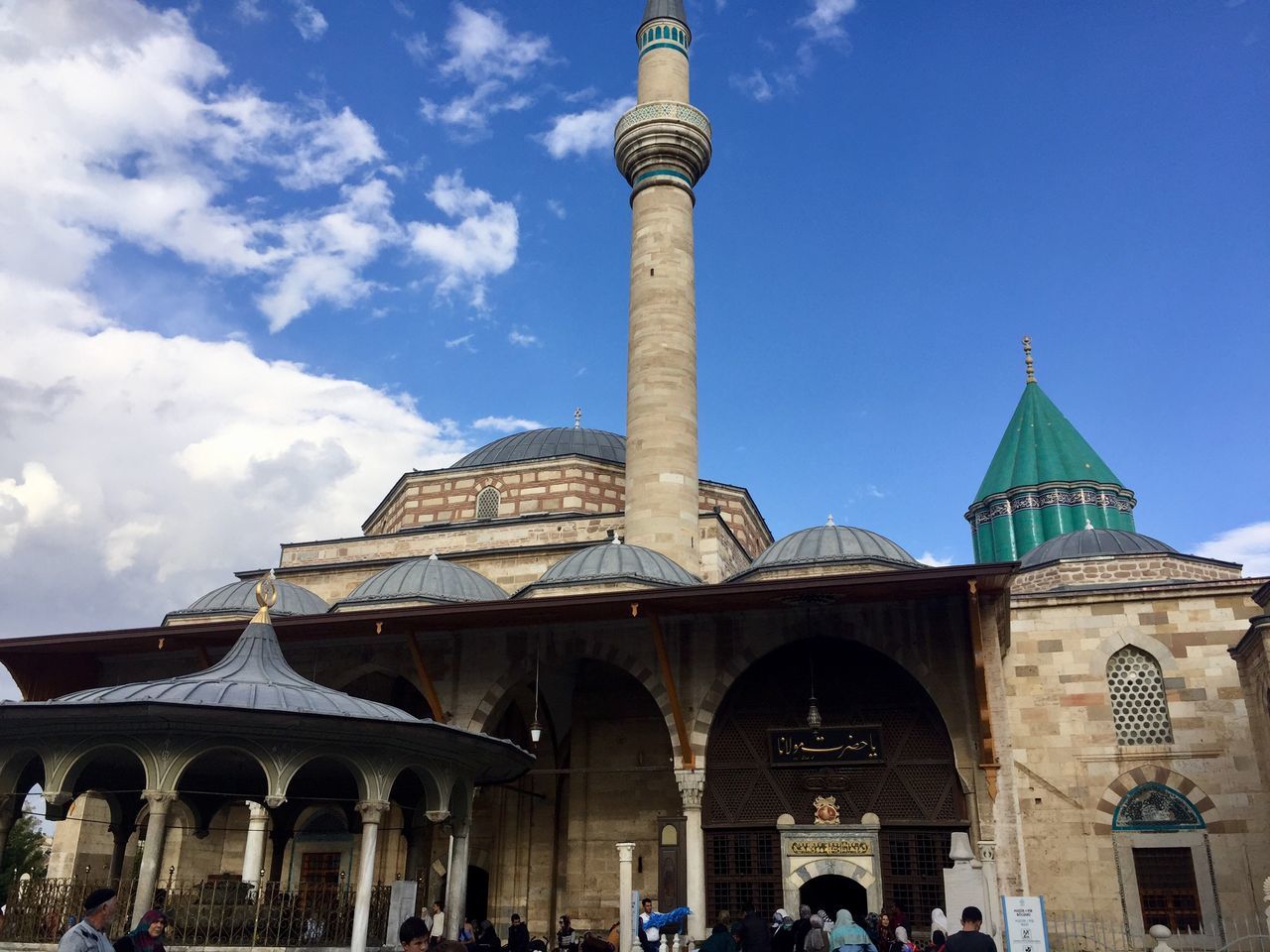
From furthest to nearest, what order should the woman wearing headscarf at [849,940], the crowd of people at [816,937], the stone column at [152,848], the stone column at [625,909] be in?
the stone column at [625,909] < the stone column at [152,848] < the woman wearing headscarf at [849,940] < the crowd of people at [816,937]

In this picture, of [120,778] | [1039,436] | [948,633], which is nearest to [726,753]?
[948,633]

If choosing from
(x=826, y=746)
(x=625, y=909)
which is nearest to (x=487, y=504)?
(x=826, y=746)

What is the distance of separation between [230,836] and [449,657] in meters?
4.75

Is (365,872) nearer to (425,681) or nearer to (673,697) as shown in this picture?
(673,697)

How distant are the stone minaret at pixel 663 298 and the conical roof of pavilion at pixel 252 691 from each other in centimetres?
678

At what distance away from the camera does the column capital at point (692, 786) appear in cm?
1081

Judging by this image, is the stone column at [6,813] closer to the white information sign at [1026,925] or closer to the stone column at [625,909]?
the stone column at [625,909]

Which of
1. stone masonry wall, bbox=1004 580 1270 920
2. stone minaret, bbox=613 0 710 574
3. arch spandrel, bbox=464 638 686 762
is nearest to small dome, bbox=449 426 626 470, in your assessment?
stone minaret, bbox=613 0 710 574

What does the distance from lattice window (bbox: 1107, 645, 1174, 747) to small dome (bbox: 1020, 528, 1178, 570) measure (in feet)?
9.94

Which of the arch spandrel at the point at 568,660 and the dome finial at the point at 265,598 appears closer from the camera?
the dome finial at the point at 265,598

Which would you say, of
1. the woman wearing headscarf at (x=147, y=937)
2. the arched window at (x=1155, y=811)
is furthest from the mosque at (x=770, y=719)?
the woman wearing headscarf at (x=147, y=937)

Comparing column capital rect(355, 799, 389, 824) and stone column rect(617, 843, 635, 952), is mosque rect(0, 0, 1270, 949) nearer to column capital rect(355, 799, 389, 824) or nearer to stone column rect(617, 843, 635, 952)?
stone column rect(617, 843, 635, 952)

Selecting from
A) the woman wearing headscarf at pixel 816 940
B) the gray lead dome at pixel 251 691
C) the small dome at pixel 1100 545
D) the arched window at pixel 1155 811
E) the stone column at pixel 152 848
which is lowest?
the woman wearing headscarf at pixel 816 940

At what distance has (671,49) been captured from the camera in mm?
16969
